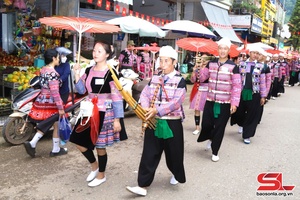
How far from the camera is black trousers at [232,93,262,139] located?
6180 millimetres

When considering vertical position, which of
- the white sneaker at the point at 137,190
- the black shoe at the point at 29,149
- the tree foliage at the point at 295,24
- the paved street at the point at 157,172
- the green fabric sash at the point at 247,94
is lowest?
the paved street at the point at 157,172

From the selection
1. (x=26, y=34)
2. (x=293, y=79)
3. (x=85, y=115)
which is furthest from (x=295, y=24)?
(x=85, y=115)

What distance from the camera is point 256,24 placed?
23453 mm

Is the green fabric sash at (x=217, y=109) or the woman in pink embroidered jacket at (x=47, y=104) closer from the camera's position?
the woman in pink embroidered jacket at (x=47, y=104)

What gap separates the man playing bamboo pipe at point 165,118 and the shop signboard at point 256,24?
67.6 ft

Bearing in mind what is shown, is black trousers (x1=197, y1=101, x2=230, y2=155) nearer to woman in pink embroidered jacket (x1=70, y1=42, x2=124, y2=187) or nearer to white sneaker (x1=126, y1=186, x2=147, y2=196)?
white sneaker (x1=126, y1=186, x2=147, y2=196)

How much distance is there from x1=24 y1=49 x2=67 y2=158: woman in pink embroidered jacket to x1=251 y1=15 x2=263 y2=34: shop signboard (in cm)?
2041

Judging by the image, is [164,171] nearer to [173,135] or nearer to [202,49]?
[173,135]

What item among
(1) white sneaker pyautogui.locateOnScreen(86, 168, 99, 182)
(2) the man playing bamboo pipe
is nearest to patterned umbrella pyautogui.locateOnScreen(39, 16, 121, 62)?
(2) the man playing bamboo pipe

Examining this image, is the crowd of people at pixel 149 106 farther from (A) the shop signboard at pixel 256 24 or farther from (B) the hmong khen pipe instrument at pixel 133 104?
(A) the shop signboard at pixel 256 24

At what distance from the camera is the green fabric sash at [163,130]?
11.3 feet

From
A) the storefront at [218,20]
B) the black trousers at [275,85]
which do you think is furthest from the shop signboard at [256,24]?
the black trousers at [275,85]

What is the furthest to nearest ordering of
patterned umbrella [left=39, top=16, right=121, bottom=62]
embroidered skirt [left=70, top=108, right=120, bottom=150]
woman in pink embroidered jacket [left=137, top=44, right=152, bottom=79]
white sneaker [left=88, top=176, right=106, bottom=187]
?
1. woman in pink embroidered jacket [left=137, top=44, right=152, bottom=79]
2. patterned umbrella [left=39, top=16, right=121, bottom=62]
3. white sneaker [left=88, top=176, right=106, bottom=187]
4. embroidered skirt [left=70, top=108, right=120, bottom=150]

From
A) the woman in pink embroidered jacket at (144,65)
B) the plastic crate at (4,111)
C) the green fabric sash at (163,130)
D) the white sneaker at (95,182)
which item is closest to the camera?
the green fabric sash at (163,130)
